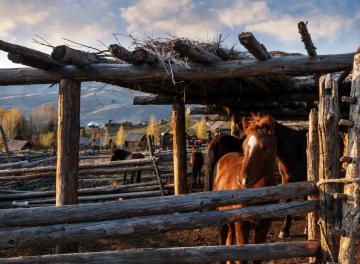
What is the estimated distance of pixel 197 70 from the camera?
5.23 meters

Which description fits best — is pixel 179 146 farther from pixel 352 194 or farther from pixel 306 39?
pixel 352 194

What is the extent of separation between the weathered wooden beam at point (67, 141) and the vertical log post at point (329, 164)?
308 centimetres

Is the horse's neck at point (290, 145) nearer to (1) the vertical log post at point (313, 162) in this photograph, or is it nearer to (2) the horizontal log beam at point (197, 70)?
(2) the horizontal log beam at point (197, 70)

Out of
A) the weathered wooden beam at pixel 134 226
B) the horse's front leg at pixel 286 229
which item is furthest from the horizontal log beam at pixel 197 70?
the horse's front leg at pixel 286 229

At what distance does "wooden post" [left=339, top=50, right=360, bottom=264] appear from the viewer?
13.0ft

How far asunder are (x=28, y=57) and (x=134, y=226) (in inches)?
95.2

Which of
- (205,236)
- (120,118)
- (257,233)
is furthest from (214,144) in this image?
(120,118)

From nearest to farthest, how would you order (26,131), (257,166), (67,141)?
(257,166), (67,141), (26,131)

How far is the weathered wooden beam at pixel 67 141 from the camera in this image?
5.28 meters

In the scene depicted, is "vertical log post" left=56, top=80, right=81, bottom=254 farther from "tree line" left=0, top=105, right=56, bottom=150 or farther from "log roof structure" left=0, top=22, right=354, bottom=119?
"tree line" left=0, top=105, right=56, bottom=150

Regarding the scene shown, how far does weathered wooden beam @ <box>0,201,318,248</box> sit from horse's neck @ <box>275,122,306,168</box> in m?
3.13

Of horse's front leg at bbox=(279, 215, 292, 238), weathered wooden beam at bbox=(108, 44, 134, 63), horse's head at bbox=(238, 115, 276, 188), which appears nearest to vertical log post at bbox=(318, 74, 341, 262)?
horse's head at bbox=(238, 115, 276, 188)

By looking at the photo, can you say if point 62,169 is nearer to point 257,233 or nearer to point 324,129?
point 257,233

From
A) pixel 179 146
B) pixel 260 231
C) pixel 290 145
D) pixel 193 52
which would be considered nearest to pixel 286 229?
pixel 290 145
